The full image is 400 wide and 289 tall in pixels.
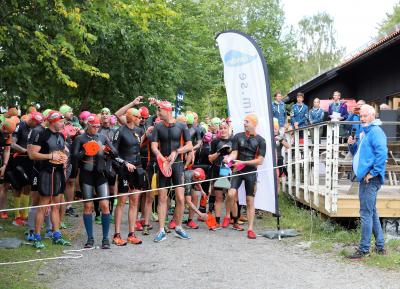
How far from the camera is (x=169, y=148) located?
8.74 metres

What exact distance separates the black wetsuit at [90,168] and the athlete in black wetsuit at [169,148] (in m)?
1.03

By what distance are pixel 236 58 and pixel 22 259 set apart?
194 inches

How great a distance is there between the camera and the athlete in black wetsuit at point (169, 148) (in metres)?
8.67

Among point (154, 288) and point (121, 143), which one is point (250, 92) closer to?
point (121, 143)

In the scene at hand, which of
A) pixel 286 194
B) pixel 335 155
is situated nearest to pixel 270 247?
pixel 335 155

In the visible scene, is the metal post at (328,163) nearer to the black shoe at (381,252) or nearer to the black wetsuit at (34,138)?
the black shoe at (381,252)

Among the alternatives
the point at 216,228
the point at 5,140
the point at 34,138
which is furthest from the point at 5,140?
the point at 216,228

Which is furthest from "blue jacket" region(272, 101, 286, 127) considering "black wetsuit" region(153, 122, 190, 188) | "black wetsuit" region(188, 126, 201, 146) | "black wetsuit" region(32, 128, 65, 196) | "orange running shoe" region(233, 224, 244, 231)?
"black wetsuit" region(32, 128, 65, 196)

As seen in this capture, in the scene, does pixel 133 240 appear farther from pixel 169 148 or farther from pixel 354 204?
pixel 354 204

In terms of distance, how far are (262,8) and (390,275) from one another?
150 feet

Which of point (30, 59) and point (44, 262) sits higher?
point (30, 59)

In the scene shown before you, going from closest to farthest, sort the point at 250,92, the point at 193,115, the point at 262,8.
→ the point at 250,92
the point at 193,115
the point at 262,8

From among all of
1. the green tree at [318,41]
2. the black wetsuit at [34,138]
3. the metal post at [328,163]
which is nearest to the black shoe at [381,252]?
the metal post at [328,163]

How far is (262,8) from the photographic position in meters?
49.7
